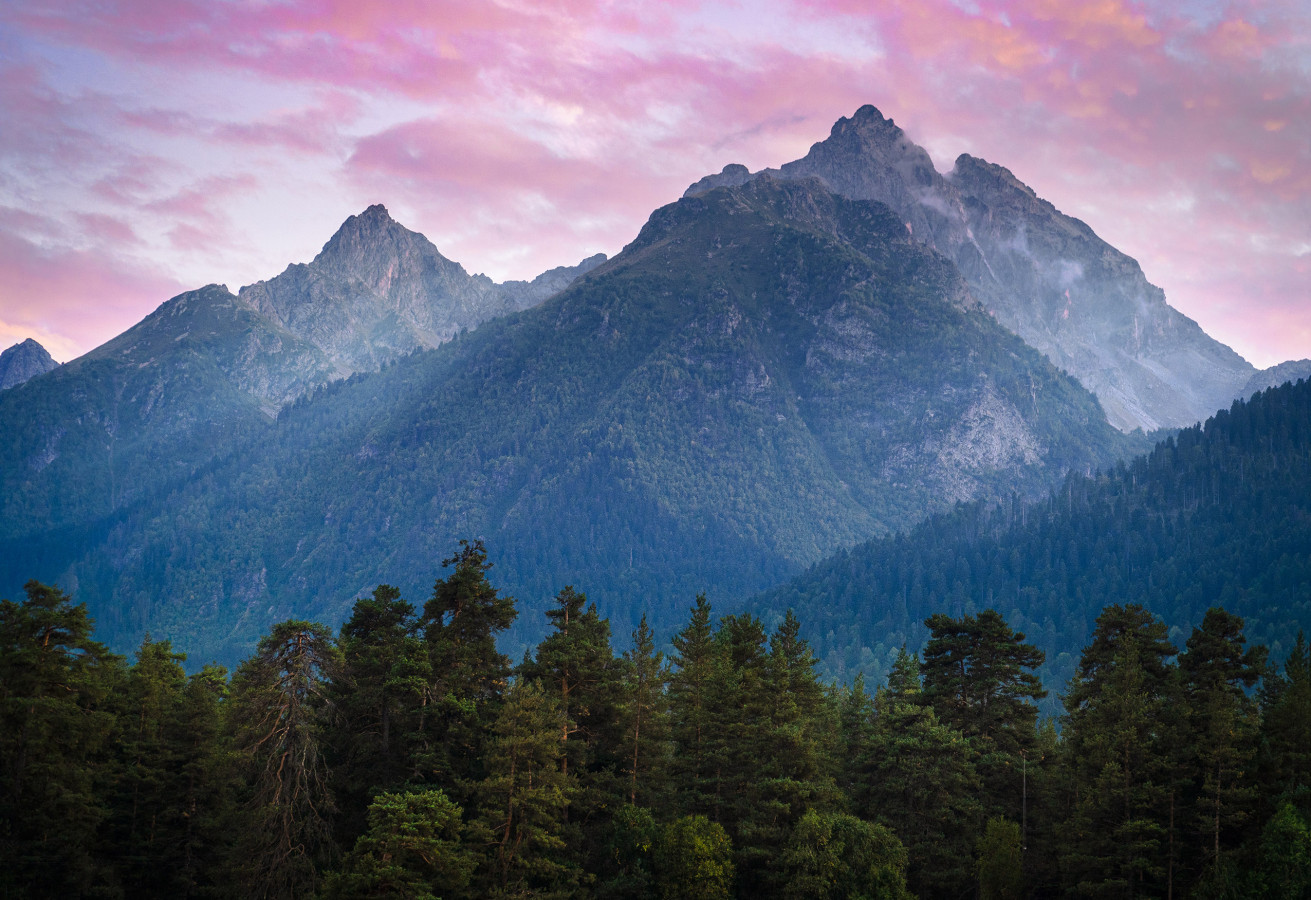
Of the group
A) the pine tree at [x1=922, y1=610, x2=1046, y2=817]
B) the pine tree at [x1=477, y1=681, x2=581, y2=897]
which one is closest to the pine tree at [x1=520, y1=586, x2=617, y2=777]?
the pine tree at [x1=477, y1=681, x2=581, y2=897]

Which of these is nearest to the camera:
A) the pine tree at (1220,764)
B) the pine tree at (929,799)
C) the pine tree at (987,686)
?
the pine tree at (1220,764)

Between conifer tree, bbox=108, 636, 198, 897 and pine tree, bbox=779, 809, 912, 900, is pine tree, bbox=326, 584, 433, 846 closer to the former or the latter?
conifer tree, bbox=108, 636, 198, 897

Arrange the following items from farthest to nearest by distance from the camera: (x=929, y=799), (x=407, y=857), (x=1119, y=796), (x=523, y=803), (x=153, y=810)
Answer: (x=153, y=810) → (x=929, y=799) → (x=1119, y=796) → (x=523, y=803) → (x=407, y=857)

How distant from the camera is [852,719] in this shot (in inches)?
3760

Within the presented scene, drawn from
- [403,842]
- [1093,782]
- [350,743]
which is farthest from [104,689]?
[1093,782]

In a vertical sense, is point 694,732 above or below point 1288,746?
below

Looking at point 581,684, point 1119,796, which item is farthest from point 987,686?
point 581,684

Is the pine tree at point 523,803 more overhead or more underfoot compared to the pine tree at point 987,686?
more underfoot

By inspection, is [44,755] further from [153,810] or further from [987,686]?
[987,686]

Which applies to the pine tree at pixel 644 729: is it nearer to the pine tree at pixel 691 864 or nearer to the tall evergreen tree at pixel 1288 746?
the pine tree at pixel 691 864

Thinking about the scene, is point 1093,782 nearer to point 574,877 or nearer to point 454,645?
point 574,877

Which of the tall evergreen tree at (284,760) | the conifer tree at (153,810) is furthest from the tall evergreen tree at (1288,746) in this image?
the conifer tree at (153,810)

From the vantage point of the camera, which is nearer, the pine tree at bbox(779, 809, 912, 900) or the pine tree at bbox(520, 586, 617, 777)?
the pine tree at bbox(779, 809, 912, 900)

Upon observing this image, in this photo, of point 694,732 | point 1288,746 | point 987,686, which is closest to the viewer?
point 1288,746
